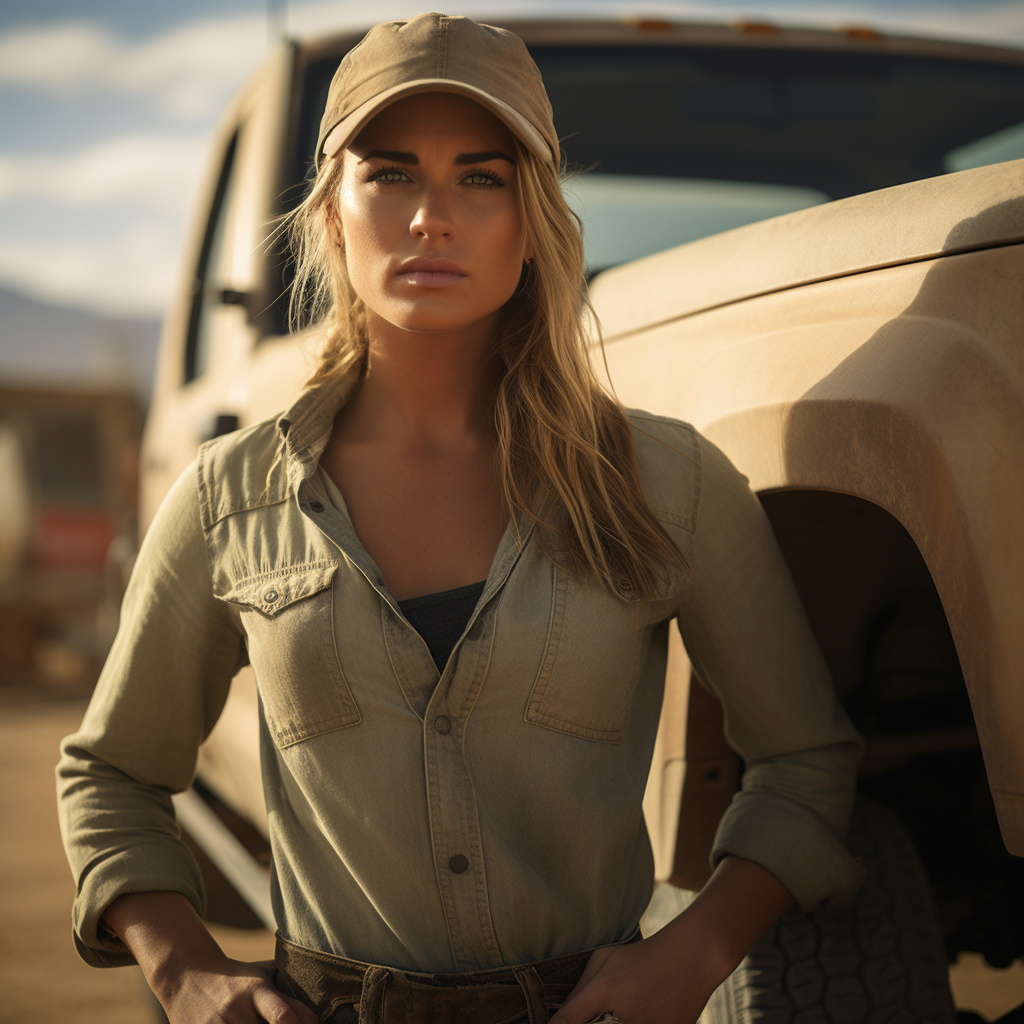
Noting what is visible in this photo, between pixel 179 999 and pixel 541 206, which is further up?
pixel 541 206

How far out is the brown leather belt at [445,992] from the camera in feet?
3.97

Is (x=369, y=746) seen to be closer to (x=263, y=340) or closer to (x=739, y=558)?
(x=739, y=558)

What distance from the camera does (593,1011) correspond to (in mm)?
1187

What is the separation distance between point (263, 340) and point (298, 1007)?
5.20 feet

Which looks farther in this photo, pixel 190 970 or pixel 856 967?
pixel 856 967

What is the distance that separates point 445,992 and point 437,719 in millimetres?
283

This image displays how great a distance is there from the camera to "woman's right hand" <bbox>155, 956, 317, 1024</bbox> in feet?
4.07

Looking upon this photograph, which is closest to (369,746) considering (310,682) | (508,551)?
(310,682)

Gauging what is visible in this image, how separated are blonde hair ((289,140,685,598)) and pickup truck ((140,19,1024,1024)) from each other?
162mm

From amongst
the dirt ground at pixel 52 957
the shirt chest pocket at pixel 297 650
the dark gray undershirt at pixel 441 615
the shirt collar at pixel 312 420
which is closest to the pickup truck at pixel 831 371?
the shirt collar at pixel 312 420

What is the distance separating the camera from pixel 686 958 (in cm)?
125

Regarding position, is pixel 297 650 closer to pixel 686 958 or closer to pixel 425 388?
pixel 425 388

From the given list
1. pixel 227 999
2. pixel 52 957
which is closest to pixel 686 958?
pixel 227 999

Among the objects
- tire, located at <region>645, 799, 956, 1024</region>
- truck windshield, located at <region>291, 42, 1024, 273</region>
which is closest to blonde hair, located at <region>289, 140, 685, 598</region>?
tire, located at <region>645, 799, 956, 1024</region>
